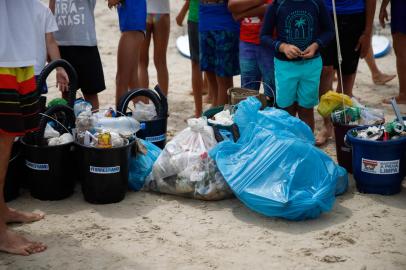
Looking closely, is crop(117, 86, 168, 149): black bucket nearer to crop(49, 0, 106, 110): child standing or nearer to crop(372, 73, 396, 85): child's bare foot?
crop(49, 0, 106, 110): child standing

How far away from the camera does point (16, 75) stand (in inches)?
129

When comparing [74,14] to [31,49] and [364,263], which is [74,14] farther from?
[364,263]

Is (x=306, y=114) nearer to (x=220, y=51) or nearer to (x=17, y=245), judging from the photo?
(x=220, y=51)

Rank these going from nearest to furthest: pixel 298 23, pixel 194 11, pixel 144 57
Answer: pixel 298 23 < pixel 194 11 < pixel 144 57

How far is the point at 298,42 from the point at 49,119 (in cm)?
193

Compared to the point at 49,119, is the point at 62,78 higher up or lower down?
higher up

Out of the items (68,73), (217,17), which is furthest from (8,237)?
(217,17)

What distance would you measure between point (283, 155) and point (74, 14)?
6.70 ft

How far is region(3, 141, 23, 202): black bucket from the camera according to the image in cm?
415

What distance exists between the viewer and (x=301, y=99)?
4957 millimetres

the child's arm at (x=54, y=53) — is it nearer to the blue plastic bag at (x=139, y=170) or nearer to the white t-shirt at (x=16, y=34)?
the blue plastic bag at (x=139, y=170)

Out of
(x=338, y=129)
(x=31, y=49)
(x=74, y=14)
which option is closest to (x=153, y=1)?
(x=74, y=14)

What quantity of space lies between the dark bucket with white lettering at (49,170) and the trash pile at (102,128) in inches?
5.4

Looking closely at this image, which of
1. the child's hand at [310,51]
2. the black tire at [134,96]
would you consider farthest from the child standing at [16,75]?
the child's hand at [310,51]
